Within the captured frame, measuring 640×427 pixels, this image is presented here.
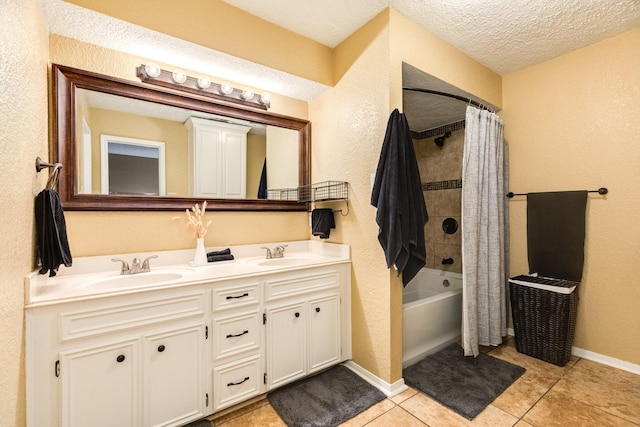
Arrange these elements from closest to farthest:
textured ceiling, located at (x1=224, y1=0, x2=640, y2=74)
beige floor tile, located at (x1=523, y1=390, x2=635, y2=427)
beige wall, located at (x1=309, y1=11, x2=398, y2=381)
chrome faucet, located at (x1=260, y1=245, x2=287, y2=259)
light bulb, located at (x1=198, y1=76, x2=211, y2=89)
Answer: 1. beige floor tile, located at (x1=523, y1=390, x2=635, y2=427)
2. textured ceiling, located at (x1=224, y1=0, x2=640, y2=74)
3. beige wall, located at (x1=309, y1=11, x2=398, y2=381)
4. light bulb, located at (x1=198, y1=76, x2=211, y2=89)
5. chrome faucet, located at (x1=260, y1=245, x2=287, y2=259)

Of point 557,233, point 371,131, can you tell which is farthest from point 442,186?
point 371,131

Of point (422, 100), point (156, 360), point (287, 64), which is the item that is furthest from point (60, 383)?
point (422, 100)

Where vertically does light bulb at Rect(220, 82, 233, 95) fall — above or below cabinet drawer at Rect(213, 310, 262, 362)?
above

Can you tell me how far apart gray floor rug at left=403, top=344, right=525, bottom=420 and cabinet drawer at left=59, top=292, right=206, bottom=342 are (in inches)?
61.7

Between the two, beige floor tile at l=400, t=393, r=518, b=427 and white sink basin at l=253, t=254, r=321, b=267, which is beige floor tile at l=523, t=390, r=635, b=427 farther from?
white sink basin at l=253, t=254, r=321, b=267

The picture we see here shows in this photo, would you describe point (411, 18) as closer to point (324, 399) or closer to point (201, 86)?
point (201, 86)

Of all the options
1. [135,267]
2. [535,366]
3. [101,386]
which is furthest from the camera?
[535,366]

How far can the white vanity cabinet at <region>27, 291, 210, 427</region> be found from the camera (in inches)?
48.7

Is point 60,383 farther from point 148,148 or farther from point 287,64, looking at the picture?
point 287,64

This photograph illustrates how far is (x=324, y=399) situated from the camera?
1814 mm

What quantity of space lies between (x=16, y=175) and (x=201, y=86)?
125cm

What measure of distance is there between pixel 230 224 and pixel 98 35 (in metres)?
1.41

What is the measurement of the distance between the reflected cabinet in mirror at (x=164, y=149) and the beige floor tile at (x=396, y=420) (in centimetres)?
165

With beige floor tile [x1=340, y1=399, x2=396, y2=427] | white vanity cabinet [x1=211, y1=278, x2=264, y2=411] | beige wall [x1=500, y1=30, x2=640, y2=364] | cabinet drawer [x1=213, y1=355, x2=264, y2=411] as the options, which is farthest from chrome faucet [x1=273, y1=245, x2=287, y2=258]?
beige wall [x1=500, y1=30, x2=640, y2=364]
